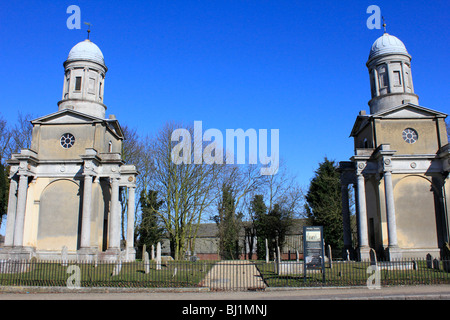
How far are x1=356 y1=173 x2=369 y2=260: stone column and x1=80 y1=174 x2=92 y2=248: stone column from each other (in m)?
20.6

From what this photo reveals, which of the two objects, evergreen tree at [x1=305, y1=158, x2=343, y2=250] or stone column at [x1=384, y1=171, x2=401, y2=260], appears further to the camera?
evergreen tree at [x1=305, y1=158, x2=343, y2=250]

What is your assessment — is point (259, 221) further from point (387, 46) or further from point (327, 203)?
point (387, 46)

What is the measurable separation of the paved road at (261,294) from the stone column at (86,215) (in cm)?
1186

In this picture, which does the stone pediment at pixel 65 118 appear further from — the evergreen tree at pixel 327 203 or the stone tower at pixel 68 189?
the evergreen tree at pixel 327 203

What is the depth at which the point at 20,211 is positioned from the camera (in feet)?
92.9

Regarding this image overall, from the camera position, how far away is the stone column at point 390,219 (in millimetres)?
27953

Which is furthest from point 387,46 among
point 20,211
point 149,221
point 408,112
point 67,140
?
point 20,211

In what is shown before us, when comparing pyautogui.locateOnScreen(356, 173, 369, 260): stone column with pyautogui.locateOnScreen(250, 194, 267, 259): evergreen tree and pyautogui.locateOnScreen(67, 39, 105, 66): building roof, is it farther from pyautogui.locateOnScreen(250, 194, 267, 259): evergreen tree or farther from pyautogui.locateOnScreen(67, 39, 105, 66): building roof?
pyautogui.locateOnScreen(67, 39, 105, 66): building roof

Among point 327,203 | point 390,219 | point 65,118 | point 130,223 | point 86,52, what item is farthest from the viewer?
point 327,203

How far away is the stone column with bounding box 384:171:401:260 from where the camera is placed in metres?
28.0

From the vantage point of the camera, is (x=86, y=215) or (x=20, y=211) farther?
(x=86, y=215)

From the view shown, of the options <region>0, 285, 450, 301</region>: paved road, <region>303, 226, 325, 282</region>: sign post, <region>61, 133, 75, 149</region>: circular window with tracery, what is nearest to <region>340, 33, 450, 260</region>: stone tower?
<region>303, 226, 325, 282</region>: sign post

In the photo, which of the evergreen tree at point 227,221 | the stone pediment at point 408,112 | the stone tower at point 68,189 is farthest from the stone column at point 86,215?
the stone pediment at point 408,112

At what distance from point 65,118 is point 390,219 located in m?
27.1
